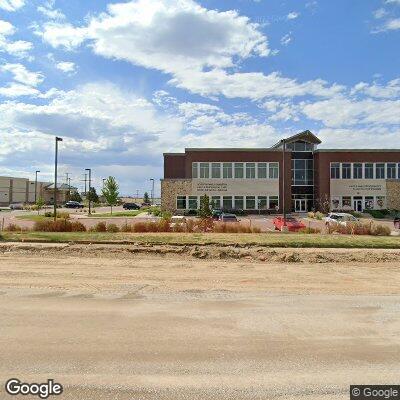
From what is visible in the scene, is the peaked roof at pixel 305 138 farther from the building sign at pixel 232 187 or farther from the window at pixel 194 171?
the window at pixel 194 171

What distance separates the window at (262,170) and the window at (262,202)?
3.10 meters

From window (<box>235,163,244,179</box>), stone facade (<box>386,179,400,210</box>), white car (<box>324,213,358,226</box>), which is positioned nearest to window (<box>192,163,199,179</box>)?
window (<box>235,163,244,179</box>)

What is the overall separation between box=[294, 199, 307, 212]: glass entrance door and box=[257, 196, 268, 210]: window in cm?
581

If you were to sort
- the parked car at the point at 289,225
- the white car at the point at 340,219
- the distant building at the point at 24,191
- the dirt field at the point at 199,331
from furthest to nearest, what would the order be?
1. the distant building at the point at 24,191
2. the white car at the point at 340,219
3. the parked car at the point at 289,225
4. the dirt field at the point at 199,331

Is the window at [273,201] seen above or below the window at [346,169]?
below

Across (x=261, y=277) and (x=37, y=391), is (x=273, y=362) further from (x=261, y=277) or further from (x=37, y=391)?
(x=261, y=277)

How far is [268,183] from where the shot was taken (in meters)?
58.0

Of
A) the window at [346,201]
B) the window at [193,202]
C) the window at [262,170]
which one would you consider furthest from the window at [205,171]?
the window at [346,201]

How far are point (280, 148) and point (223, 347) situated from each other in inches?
2155

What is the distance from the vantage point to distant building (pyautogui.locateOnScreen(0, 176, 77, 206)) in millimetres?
103031

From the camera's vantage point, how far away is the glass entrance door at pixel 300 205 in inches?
2391

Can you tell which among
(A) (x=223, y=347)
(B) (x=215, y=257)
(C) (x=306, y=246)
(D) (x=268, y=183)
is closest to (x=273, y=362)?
(A) (x=223, y=347)

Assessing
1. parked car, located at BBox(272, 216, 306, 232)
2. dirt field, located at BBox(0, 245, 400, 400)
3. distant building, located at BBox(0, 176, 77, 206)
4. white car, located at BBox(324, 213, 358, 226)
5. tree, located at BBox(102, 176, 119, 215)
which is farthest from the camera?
distant building, located at BBox(0, 176, 77, 206)

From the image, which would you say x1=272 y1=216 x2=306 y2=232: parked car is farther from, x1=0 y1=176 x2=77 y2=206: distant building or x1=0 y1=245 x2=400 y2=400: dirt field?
x1=0 y1=176 x2=77 y2=206: distant building
